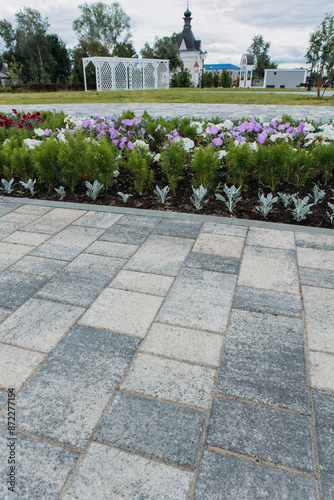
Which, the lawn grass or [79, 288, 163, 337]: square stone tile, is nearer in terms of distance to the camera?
[79, 288, 163, 337]: square stone tile

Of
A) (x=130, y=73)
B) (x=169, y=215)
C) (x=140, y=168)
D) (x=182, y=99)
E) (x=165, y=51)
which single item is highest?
(x=165, y=51)

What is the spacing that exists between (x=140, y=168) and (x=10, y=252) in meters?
1.90

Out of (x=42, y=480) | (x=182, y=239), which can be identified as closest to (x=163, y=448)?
(x=42, y=480)

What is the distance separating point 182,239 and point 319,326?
5.40ft

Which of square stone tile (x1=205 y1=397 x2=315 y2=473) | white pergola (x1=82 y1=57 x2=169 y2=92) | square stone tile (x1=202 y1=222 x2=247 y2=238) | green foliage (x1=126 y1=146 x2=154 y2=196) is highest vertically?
white pergola (x1=82 y1=57 x2=169 y2=92)

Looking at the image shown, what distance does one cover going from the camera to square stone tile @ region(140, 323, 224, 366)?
2.06m

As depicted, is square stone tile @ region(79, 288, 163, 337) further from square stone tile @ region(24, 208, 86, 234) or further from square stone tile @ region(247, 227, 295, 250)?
square stone tile @ region(24, 208, 86, 234)

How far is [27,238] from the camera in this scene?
3.61 meters

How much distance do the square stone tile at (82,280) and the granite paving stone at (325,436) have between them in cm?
159

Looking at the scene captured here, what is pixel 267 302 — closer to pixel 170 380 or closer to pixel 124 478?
pixel 170 380

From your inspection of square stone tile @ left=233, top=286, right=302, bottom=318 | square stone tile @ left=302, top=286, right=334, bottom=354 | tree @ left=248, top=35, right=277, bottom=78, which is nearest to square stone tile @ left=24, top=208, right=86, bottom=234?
square stone tile @ left=233, top=286, right=302, bottom=318

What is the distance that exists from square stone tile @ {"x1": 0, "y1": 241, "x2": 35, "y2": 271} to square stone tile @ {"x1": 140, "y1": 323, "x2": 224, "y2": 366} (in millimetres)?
1585

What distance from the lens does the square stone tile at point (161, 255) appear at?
9.95 ft

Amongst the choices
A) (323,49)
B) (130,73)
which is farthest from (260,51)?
(323,49)
